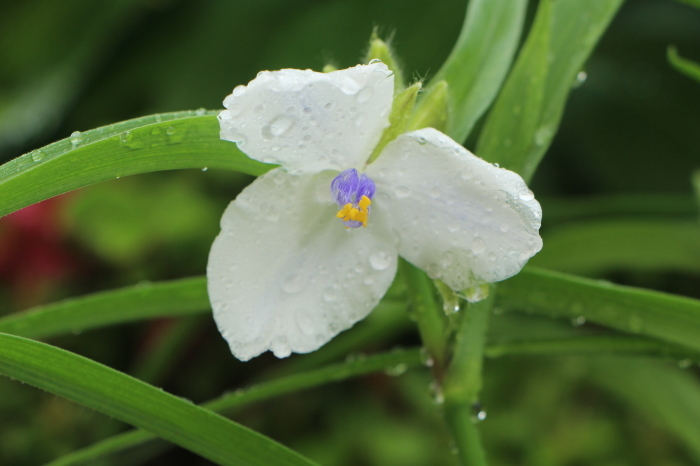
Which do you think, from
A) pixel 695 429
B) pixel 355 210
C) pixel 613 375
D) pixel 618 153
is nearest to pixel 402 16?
pixel 618 153

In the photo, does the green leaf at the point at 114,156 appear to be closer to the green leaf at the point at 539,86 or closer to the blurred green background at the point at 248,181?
the green leaf at the point at 539,86

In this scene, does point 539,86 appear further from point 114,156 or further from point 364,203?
point 114,156

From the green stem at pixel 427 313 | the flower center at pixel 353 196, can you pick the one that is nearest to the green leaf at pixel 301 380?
the green stem at pixel 427 313

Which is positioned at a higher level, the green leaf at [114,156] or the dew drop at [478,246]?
the green leaf at [114,156]

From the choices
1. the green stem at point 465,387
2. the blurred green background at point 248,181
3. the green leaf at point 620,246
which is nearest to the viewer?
the green stem at point 465,387

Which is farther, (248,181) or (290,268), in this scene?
(248,181)

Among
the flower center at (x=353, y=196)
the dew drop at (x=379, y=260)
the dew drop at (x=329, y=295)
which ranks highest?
the flower center at (x=353, y=196)

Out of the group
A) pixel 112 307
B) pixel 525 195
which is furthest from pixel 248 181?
pixel 525 195
